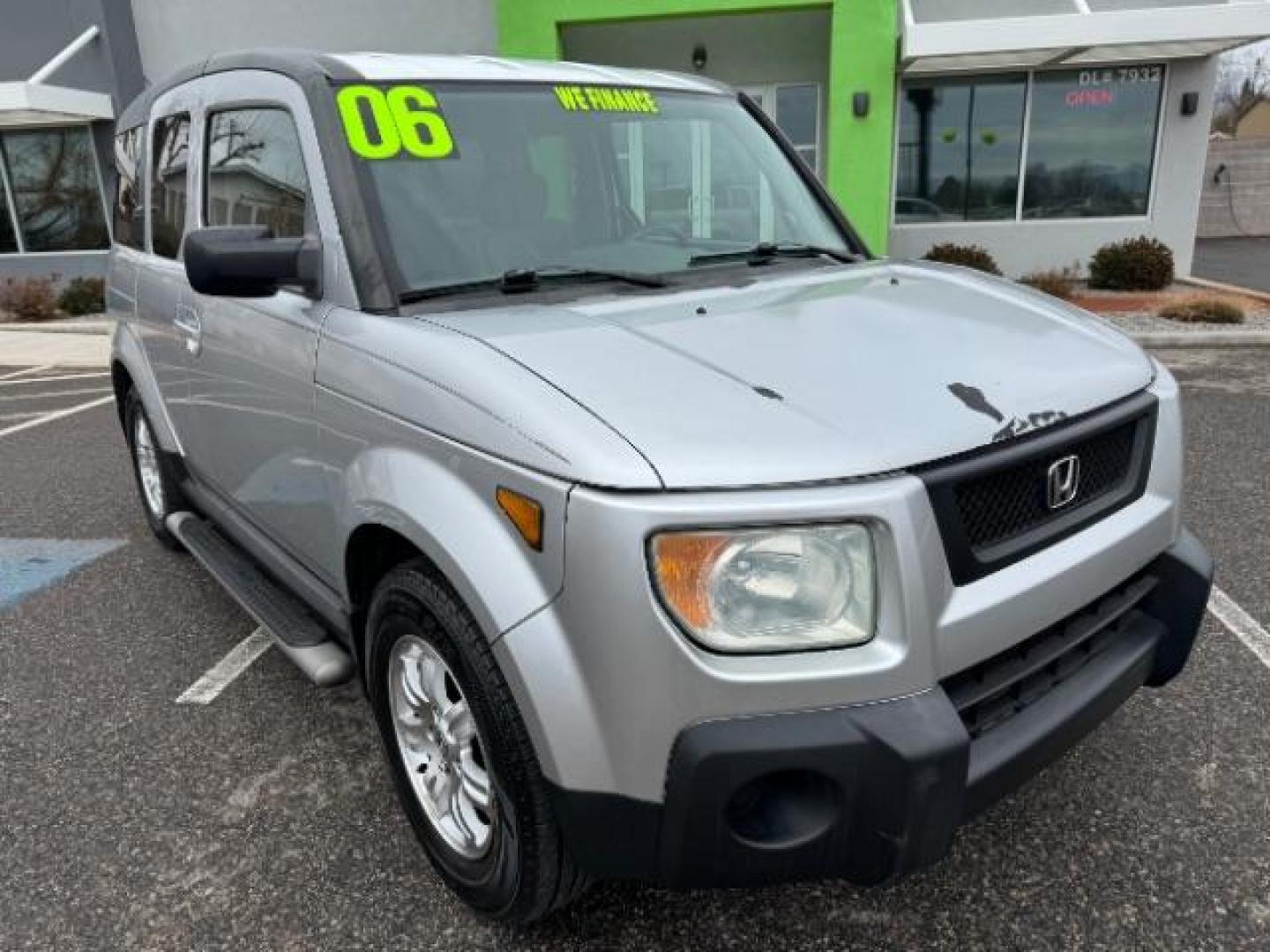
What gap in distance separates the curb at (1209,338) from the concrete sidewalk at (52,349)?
35.1ft

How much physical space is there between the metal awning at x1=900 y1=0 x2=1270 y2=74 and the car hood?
10.8 m

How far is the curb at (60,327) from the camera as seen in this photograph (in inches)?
548

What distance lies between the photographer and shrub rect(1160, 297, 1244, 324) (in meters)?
10.2

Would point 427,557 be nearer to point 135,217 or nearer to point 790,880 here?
point 790,880

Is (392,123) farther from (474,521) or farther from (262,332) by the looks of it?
(474,521)

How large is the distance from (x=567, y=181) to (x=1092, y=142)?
13244 millimetres

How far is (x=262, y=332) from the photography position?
2.89 metres

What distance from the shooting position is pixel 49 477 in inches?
253

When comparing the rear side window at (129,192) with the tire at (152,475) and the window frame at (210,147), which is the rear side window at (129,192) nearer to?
the tire at (152,475)

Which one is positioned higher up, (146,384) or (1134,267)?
(146,384)

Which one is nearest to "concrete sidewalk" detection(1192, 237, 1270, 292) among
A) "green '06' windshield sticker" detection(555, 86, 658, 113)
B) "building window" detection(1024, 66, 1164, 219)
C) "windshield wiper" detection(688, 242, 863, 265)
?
"building window" detection(1024, 66, 1164, 219)

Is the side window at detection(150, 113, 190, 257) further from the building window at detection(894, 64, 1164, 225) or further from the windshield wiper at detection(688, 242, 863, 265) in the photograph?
the building window at detection(894, 64, 1164, 225)

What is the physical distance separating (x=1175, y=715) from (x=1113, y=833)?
72cm

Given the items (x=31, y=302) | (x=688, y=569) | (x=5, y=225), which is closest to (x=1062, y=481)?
(x=688, y=569)
